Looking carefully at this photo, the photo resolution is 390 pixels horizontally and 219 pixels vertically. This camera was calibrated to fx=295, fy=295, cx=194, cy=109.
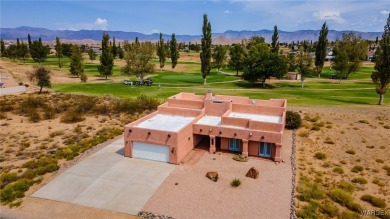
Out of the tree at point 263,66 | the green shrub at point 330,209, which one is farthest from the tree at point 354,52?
the green shrub at point 330,209

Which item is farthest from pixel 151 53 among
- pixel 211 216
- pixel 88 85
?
pixel 211 216

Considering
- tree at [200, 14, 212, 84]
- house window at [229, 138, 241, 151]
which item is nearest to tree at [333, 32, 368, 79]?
tree at [200, 14, 212, 84]

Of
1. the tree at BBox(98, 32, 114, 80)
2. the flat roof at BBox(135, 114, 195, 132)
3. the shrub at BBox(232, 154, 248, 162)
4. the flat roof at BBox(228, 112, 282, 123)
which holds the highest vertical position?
the tree at BBox(98, 32, 114, 80)

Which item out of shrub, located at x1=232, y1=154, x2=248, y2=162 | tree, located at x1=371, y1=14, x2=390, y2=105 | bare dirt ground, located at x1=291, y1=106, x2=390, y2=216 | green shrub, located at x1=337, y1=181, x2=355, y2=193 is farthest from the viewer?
tree, located at x1=371, y1=14, x2=390, y2=105

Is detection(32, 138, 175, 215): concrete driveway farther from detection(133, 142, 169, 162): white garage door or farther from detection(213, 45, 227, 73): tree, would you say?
detection(213, 45, 227, 73): tree

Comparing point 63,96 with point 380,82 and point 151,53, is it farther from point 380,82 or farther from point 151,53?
point 380,82
